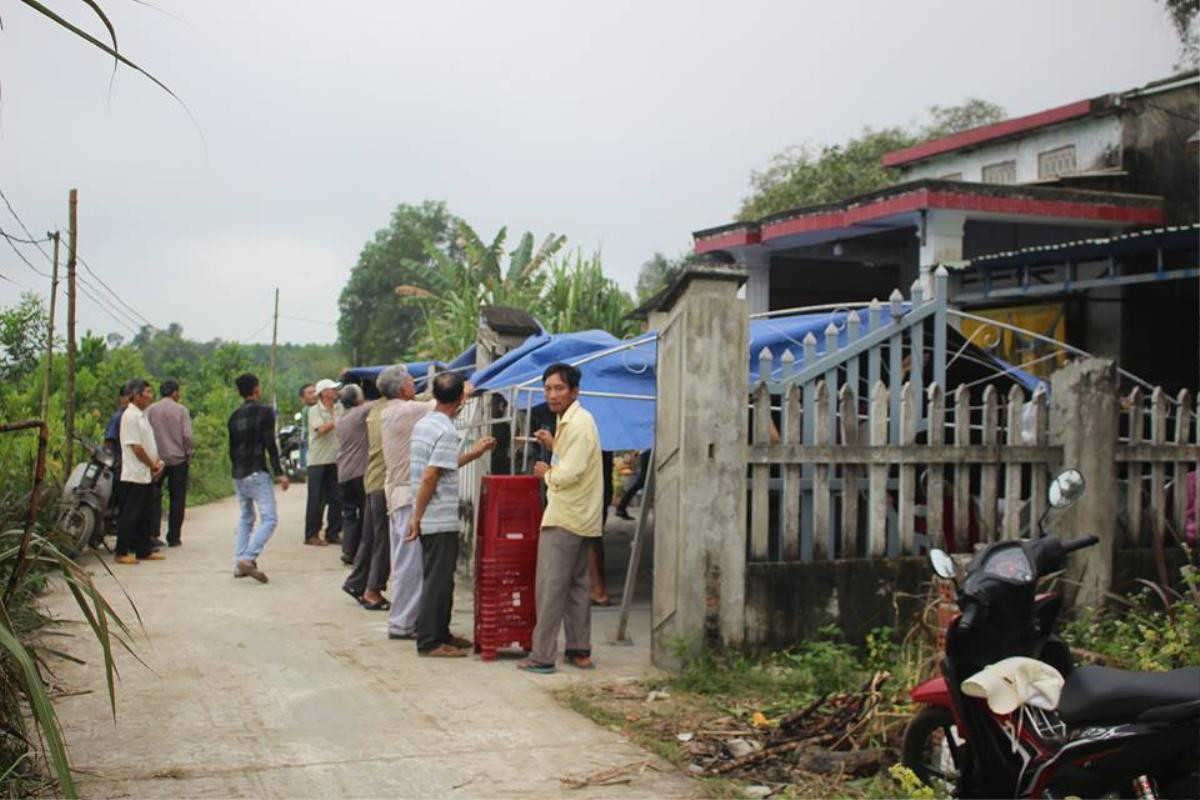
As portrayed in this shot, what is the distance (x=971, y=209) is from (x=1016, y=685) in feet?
36.5

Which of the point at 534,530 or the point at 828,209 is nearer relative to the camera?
the point at 534,530

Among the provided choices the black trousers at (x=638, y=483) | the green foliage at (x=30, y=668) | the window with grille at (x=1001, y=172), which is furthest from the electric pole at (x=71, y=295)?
the window with grille at (x=1001, y=172)

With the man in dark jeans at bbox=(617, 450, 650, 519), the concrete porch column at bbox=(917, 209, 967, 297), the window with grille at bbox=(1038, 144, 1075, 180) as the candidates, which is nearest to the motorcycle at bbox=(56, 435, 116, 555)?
the man in dark jeans at bbox=(617, 450, 650, 519)

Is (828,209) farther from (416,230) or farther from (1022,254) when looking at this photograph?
(416,230)

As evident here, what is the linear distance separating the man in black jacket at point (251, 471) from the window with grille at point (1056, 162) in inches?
493

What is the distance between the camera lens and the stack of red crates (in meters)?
7.43

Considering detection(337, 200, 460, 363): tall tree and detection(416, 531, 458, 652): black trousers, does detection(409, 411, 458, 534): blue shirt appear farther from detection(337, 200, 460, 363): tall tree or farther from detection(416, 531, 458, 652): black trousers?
detection(337, 200, 460, 363): tall tree

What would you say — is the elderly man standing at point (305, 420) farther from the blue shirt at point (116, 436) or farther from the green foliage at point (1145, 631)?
the green foliage at point (1145, 631)

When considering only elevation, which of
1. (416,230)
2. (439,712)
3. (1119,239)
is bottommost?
(439,712)

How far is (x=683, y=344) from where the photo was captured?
6.90m

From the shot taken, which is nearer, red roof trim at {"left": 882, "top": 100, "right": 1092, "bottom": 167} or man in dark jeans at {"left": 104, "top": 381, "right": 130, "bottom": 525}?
man in dark jeans at {"left": 104, "top": 381, "right": 130, "bottom": 525}

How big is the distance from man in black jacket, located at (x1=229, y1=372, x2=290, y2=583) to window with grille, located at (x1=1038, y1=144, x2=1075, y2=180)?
12.5m

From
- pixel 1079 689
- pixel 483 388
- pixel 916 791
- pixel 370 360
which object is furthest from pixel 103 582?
pixel 370 360

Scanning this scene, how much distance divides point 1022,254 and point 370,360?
135 ft
